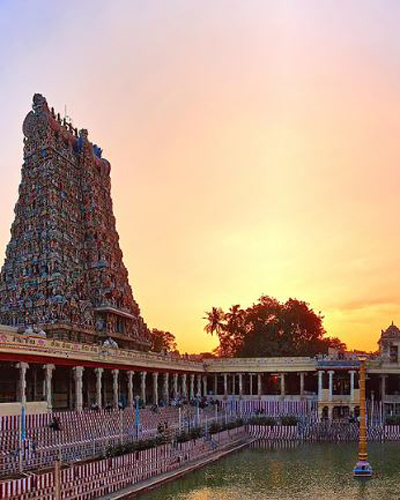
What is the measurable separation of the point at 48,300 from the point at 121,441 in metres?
27.1

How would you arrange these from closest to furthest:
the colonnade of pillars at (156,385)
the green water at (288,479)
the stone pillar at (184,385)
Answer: the green water at (288,479) → the colonnade of pillars at (156,385) → the stone pillar at (184,385)

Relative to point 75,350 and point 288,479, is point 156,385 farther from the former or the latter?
point 288,479

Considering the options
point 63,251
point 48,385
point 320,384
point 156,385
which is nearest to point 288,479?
point 48,385

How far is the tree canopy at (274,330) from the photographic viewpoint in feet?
317

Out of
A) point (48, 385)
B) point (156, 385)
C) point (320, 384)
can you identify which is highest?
point (48, 385)

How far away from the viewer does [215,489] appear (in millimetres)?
32188

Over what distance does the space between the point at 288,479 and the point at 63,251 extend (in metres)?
35.4

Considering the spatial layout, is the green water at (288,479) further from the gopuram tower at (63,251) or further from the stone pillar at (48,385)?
the gopuram tower at (63,251)

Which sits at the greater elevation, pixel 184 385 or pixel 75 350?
pixel 75 350

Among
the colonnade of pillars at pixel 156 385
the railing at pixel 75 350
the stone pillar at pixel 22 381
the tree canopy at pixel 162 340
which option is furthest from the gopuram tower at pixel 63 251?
the tree canopy at pixel 162 340

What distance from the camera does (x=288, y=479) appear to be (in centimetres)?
3528

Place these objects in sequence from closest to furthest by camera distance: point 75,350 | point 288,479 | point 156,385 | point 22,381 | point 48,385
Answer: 1. point 288,479
2. point 22,381
3. point 48,385
4. point 75,350
5. point 156,385

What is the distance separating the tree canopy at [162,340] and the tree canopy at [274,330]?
17.8 m

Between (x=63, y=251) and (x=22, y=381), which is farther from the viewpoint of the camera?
(x=63, y=251)
